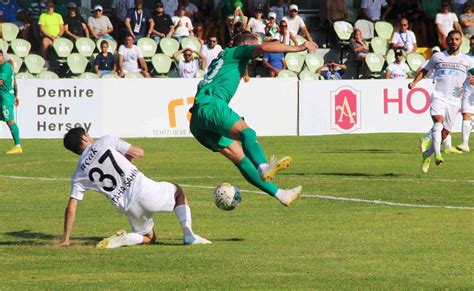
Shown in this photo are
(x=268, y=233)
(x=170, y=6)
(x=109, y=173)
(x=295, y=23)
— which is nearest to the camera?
(x=109, y=173)

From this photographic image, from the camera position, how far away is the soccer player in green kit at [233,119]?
43.1 feet

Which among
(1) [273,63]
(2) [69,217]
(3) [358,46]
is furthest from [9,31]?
(2) [69,217]

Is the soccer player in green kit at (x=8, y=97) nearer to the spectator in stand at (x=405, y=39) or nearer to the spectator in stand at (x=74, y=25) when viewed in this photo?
the spectator in stand at (x=74, y=25)

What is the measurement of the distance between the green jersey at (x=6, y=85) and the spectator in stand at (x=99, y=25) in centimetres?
732

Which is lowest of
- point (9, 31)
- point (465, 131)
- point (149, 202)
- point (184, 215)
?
point (465, 131)

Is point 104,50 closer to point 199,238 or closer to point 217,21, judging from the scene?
point 217,21

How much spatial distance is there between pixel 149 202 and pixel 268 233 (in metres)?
1.81

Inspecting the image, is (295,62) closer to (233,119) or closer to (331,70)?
(331,70)

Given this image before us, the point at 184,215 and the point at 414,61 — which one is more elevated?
the point at 184,215

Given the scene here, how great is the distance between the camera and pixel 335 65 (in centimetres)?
3412

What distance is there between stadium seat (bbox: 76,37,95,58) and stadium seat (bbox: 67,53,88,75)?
19cm

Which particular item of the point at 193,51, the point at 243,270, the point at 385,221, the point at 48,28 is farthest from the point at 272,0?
the point at 243,270

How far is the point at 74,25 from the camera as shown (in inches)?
1331

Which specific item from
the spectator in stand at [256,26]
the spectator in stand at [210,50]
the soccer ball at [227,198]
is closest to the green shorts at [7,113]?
the spectator in stand at [210,50]
